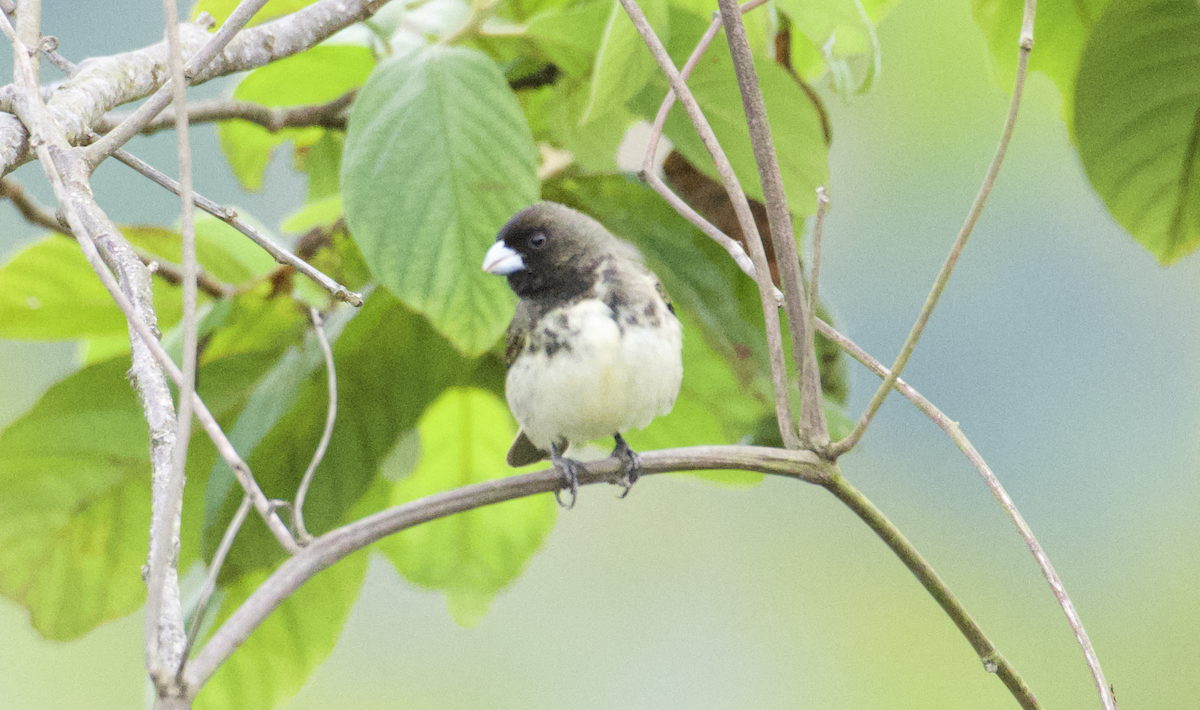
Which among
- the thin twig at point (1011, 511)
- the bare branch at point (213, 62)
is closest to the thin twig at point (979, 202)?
the thin twig at point (1011, 511)

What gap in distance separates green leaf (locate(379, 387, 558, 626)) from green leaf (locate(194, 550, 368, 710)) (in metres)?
0.04

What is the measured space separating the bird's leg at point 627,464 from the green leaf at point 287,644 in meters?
0.14

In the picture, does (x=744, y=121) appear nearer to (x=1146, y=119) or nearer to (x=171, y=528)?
(x=1146, y=119)

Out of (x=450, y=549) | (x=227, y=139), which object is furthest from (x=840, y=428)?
(x=227, y=139)

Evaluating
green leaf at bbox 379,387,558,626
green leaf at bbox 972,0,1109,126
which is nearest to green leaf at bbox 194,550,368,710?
green leaf at bbox 379,387,558,626

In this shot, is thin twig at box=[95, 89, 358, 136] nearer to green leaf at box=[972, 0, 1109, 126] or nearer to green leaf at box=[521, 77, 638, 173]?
green leaf at box=[521, 77, 638, 173]

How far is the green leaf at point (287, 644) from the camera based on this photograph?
50 centimetres

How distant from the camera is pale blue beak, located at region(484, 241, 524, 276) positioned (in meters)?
0.44

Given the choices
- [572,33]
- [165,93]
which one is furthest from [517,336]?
[165,93]

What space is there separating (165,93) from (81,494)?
0.95ft

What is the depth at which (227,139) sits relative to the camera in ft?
2.12

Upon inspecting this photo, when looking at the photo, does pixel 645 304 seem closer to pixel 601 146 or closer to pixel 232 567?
pixel 601 146

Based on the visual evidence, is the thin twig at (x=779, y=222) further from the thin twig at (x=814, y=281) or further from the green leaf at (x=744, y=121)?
the green leaf at (x=744, y=121)

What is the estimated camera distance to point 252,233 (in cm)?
28
